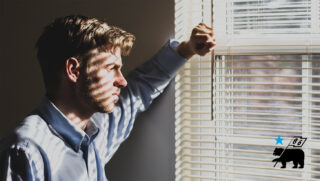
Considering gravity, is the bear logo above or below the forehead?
below

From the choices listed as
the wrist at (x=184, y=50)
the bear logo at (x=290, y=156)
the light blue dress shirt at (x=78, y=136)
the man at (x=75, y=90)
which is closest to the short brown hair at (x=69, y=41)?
the man at (x=75, y=90)

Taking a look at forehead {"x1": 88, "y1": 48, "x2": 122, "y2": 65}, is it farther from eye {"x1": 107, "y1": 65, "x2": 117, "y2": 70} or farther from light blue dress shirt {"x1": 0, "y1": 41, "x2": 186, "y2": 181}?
light blue dress shirt {"x1": 0, "y1": 41, "x2": 186, "y2": 181}

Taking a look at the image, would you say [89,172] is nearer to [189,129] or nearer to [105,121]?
→ [105,121]

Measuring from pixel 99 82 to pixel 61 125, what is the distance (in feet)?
0.63

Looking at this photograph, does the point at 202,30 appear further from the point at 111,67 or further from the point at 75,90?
the point at 75,90

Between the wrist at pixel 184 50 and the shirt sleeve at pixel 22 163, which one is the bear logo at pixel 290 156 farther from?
the shirt sleeve at pixel 22 163

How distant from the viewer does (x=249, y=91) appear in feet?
4.88

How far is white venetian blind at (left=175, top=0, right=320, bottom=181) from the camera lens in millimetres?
1447

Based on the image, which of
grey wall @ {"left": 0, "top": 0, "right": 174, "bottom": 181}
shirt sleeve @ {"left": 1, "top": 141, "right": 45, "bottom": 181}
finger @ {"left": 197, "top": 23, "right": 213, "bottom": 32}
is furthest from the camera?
grey wall @ {"left": 0, "top": 0, "right": 174, "bottom": 181}

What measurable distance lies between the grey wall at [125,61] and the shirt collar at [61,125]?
0.33 metres

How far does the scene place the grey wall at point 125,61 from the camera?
1.60 meters

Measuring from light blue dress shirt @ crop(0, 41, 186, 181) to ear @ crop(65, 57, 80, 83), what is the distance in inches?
4.5

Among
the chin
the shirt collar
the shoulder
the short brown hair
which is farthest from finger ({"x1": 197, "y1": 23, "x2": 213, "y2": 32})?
the shoulder

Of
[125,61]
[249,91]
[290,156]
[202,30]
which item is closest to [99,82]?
[125,61]
